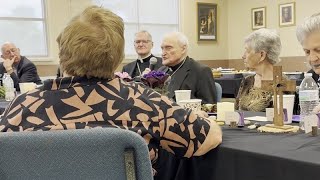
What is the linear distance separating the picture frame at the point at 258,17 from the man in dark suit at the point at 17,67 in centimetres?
533

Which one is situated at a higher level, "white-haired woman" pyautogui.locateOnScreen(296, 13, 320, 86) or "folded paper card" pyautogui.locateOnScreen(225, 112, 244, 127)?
"white-haired woman" pyautogui.locateOnScreen(296, 13, 320, 86)

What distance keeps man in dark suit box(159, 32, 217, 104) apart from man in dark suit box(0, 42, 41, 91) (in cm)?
191

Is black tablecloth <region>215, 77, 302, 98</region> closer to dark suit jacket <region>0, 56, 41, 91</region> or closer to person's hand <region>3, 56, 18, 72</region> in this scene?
dark suit jacket <region>0, 56, 41, 91</region>

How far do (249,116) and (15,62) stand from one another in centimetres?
368

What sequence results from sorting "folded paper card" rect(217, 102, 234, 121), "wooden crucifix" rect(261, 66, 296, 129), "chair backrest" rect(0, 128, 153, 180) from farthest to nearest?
"folded paper card" rect(217, 102, 234, 121) → "wooden crucifix" rect(261, 66, 296, 129) → "chair backrest" rect(0, 128, 153, 180)

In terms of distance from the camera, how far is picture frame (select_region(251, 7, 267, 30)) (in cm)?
848

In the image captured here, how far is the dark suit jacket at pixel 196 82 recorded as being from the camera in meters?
3.12

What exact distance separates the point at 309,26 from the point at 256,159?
848mm

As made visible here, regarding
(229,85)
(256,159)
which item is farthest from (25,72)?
(256,159)

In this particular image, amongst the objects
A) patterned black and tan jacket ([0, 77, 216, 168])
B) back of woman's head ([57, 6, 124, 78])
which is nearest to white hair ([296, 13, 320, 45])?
patterned black and tan jacket ([0, 77, 216, 168])

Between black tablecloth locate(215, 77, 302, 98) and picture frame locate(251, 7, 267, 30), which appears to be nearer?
black tablecloth locate(215, 77, 302, 98)

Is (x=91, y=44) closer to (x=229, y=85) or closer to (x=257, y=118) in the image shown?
(x=257, y=118)

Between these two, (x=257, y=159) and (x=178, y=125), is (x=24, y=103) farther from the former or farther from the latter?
(x=257, y=159)

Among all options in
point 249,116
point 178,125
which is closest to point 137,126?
point 178,125
